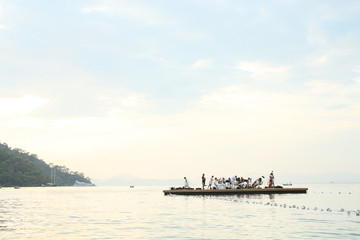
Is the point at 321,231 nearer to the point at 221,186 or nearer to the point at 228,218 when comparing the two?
the point at 228,218

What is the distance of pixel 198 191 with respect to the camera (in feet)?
218

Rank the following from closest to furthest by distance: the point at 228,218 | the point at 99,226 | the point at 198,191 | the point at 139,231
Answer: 1. the point at 139,231
2. the point at 99,226
3. the point at 228,218
4. the point at 198,191

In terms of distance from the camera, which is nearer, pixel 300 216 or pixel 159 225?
pixel 159 225

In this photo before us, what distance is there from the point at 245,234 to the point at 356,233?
6272 millimetres

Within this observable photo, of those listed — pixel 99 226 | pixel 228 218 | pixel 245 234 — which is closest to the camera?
pixel 245 234

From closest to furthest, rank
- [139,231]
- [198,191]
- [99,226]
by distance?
[139,231], [99,226], [198,191]

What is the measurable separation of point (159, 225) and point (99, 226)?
12.9 ft

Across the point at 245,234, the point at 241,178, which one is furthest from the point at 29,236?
the point at 241,178

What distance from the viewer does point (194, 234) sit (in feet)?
86.4

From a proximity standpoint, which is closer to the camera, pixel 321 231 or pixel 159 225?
pixel 321 231

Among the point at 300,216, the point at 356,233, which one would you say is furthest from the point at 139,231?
the point at 300,216

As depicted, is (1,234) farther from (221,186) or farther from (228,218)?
(221,186)

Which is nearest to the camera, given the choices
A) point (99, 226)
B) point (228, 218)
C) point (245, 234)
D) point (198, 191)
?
point (245, 234)

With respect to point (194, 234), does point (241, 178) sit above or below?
above
